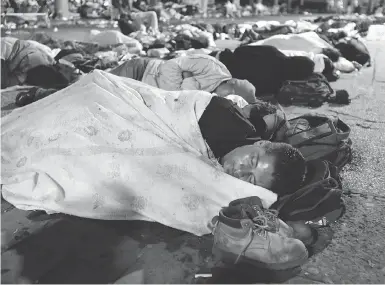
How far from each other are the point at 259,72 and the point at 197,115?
7.70 feet

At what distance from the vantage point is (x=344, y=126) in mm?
2871

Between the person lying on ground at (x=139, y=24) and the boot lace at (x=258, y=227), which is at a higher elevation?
the boot lace at (x=258, y=227)

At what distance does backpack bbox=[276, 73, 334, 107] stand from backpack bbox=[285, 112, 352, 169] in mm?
1693

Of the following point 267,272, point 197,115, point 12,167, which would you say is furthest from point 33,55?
point 267,272

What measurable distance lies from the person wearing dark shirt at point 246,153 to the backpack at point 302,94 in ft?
7.69

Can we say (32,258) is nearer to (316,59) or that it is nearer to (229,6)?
(316,59)

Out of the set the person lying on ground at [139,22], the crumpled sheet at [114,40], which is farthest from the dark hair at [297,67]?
the person lying on ground at [139,22]

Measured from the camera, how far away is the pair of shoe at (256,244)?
1700 mm

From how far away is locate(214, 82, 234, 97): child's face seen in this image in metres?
3.45

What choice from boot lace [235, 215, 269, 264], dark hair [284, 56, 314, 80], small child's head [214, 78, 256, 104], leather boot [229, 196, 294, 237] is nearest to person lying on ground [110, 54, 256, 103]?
small child's head [214, 78, 256, 104]

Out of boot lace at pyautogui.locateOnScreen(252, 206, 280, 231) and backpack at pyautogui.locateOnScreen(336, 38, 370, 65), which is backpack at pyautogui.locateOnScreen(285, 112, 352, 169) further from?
backpack at pyautogui.locateOnScreen(336, 38, 370, 65)

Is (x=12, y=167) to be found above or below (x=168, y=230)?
above

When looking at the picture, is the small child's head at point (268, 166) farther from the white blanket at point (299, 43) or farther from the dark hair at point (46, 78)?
the white blanket at point (299, 43)

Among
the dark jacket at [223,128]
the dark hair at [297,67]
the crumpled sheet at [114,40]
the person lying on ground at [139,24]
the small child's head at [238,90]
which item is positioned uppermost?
the dark jacket at [223,128]
